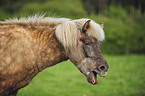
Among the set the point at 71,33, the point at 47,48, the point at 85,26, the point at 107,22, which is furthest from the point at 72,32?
the point at 107,22

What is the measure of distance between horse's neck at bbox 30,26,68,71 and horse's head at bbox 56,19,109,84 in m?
0.17

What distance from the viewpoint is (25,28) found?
279cm

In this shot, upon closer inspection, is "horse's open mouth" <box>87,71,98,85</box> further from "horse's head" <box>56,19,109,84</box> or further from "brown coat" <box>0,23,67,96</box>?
"brown coat" <box>0,23,67,96</box>

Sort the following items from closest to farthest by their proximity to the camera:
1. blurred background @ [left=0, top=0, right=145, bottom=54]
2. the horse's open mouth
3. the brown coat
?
the brown coat, the horse's open mouth, blurred background @ [left=0, top=0, right=145, bottom=54]

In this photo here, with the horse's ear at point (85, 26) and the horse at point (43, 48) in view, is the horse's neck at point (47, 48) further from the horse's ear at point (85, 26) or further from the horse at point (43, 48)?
the horse's ear at point (85, 26)

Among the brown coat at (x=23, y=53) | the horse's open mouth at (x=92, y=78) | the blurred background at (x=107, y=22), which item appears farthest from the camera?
the blurred background at (x=107, y=22)

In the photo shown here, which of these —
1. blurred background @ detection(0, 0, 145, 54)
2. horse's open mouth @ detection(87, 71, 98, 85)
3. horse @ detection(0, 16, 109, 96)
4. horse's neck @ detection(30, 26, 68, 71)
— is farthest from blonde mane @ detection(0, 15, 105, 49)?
blurred background @ detection(0, 0, 145, 54)

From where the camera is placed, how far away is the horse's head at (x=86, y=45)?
2.67 meters

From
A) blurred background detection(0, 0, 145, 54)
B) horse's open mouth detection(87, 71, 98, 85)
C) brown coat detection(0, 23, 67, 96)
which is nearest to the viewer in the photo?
brown coat detection(0, 23, 67, 96)

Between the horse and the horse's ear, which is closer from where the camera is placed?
the horse

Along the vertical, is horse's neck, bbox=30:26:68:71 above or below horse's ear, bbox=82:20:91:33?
below

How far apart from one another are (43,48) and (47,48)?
7cm

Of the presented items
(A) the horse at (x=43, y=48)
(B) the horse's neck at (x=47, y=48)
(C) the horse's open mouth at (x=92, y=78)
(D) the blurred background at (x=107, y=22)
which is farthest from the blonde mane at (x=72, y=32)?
(D) the blurred background at (x=107, y=22)

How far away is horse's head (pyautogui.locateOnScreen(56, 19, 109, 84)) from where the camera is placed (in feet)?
8.77
